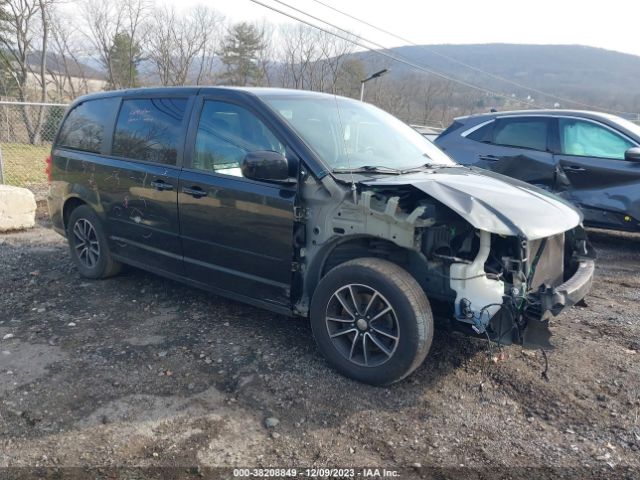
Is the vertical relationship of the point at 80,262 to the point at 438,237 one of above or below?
below

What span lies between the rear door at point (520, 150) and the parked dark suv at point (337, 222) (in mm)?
2751

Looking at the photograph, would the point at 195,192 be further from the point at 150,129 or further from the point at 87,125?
the point at 87,125

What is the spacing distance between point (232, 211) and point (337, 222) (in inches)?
34.4

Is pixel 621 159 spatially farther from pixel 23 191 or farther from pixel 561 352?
pixel 23 191

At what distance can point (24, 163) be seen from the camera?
45.0ft

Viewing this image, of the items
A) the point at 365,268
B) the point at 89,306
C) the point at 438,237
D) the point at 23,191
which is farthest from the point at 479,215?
the point at 23,191

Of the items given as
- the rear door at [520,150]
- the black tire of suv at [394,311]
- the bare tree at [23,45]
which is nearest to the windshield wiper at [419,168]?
the black tire of suv at [394,311]

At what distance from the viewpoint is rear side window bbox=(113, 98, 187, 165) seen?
4.32 m

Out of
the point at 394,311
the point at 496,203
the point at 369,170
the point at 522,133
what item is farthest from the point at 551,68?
the point at 394,311

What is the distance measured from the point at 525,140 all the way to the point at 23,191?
7151 millimetres

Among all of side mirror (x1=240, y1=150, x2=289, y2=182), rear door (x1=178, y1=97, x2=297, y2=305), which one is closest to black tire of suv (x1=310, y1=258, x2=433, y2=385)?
rear door (x1=178, y1=97, x2=297, y2=305)

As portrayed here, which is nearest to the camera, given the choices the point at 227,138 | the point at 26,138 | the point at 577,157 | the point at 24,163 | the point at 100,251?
the point at 227,138

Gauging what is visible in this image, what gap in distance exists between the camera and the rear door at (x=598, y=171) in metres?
6.36

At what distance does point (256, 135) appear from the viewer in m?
3.84
